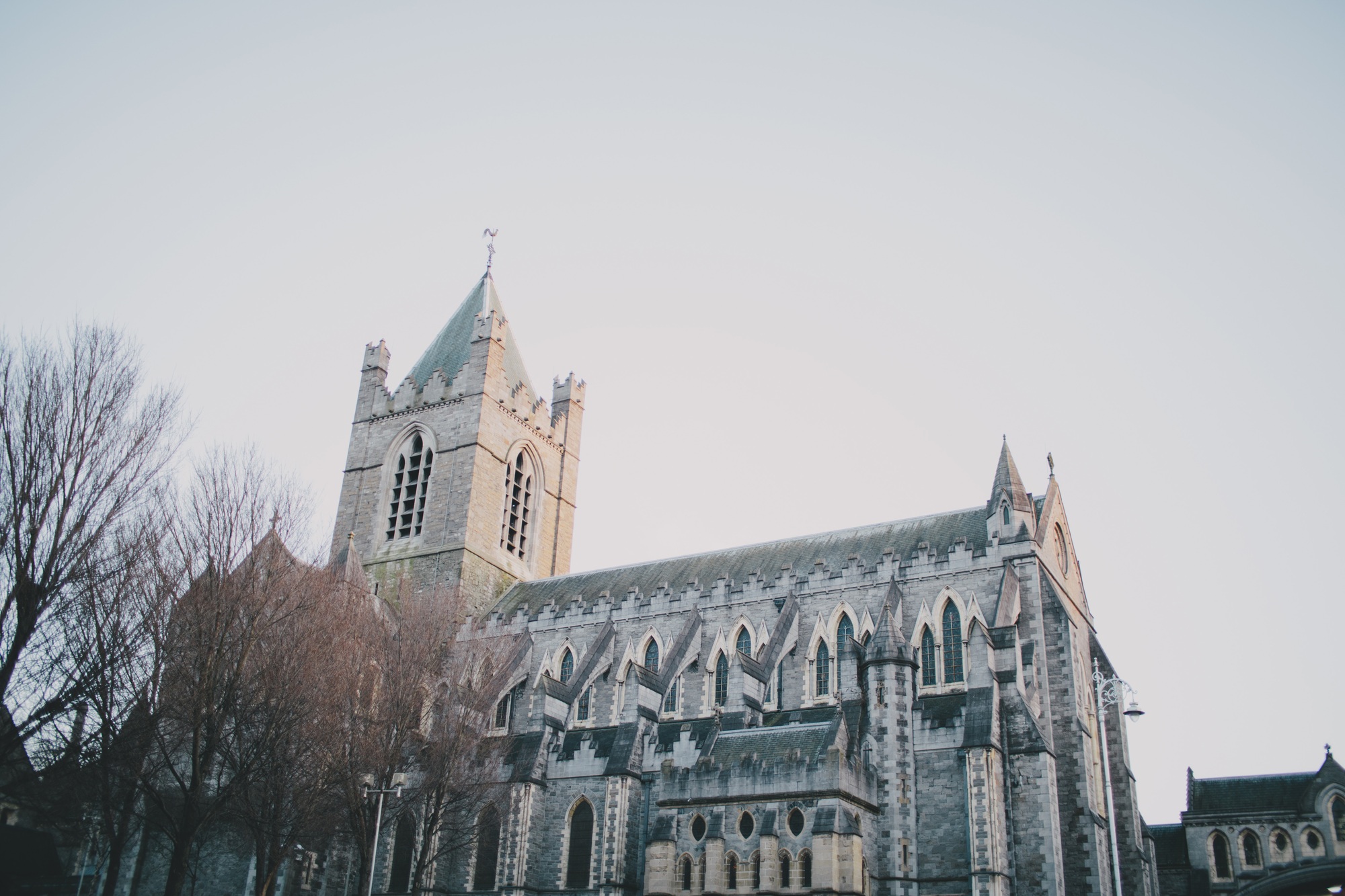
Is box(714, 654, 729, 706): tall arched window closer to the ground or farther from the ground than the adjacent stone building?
farther from the ground

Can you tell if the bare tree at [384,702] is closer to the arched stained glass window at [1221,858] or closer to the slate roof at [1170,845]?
the slate roof at [1170,845]

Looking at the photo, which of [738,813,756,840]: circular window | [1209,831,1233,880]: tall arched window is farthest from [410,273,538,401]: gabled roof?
[1209,831,1233,880]: tall arched window

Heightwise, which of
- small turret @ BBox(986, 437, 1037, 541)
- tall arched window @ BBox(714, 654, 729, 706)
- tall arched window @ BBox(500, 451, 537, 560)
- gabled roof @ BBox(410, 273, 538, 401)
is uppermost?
gabled roof @ BBox(410, 273, 538, 401)

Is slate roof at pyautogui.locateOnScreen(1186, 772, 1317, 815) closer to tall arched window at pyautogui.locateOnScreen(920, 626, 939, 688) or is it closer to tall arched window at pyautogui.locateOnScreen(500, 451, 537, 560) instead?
tall arched window at pyautogui.locateOnScreen(920, 626, 939, 688)

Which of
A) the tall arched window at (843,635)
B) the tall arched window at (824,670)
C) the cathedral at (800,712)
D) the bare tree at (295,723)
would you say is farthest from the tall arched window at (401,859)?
the tall arched window at (843,635)

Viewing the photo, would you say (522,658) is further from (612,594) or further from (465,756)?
A: (465,756)

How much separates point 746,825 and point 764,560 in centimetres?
1455

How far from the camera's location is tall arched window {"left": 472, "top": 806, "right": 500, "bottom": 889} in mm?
35656

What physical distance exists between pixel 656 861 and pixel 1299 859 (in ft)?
86.6

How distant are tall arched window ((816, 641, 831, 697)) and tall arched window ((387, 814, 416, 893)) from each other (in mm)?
14543

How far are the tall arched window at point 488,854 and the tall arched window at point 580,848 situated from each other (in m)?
2.39

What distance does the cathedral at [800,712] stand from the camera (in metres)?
29.7

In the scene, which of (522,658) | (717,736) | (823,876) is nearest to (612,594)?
(522,658)

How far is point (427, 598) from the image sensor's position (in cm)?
3753
